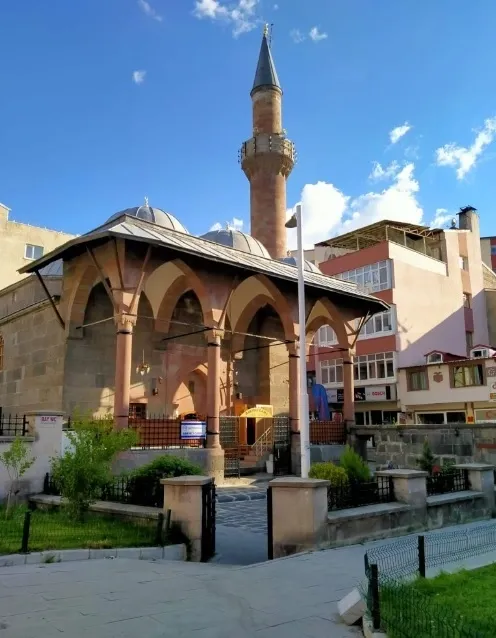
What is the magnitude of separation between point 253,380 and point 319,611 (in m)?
18.7

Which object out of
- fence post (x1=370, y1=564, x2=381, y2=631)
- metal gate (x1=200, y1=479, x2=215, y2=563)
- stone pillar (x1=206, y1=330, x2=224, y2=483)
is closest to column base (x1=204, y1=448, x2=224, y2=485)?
stone pillar (x1=206, y1=330, x2=224, y2=483)

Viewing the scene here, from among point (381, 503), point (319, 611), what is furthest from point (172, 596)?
point (381, 503)

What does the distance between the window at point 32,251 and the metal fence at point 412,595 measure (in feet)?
117

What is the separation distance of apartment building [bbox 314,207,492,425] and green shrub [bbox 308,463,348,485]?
2160 cm

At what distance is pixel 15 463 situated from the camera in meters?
10.2

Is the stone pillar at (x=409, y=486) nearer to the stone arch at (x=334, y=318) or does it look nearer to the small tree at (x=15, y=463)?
the small tree at (x=15, y=463)

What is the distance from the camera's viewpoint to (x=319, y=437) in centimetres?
2034

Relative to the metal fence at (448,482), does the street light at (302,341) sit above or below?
above

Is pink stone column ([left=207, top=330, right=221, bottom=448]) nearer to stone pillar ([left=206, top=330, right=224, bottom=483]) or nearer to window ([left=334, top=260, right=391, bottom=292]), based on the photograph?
stone pillar ([left=206, top=330, right=224, bottom=483])

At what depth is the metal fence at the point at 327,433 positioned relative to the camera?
2027 cm

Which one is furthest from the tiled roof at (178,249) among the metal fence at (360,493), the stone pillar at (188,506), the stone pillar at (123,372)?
the metal fence at (360,493)

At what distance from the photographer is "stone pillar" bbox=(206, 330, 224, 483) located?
15898 mm

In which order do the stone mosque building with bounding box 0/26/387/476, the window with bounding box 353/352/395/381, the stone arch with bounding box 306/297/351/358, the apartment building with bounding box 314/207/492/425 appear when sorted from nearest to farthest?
the stone mosque building with bounding box 0/26/387/476 → the stone arch with bounding box 306/297/351/358 → the window with bounding box 353/352/395/381 → the apartment building with bounding box 314/207/492/425

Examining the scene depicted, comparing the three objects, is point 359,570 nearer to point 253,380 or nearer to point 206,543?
point 206,543
